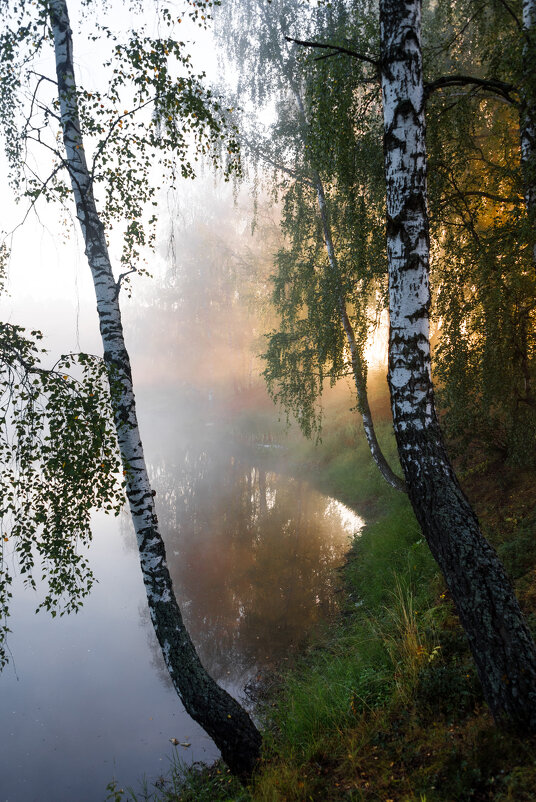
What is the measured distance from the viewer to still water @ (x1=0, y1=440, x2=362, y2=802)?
6.16 metres

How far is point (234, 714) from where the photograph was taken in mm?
4660

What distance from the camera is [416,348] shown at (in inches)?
138

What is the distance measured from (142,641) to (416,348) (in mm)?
8387

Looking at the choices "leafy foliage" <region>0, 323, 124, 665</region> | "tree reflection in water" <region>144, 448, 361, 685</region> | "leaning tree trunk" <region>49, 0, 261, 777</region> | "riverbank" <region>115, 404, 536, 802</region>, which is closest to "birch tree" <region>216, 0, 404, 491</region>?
"tree reflection in water" <region>144, 448, 361, 685</region>

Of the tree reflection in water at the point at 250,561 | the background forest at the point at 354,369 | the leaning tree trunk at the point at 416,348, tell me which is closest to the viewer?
the leaning tree trunk at the point at 416,348

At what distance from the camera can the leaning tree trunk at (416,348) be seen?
10.6 ft

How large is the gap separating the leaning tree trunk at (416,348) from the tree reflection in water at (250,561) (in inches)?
212

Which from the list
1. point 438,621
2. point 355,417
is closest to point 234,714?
point 438,621

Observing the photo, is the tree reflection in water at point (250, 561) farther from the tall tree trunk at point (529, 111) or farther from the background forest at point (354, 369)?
the tall tree trunk at point (529, 111)

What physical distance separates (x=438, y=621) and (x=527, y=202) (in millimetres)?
4937

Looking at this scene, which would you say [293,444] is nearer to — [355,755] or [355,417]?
[355,417]

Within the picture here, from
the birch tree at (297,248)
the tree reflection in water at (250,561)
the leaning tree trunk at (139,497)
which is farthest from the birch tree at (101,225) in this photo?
the birch tree at (297,248)

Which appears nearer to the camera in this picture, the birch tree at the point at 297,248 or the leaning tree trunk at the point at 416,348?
the leaning tree trunk at the point at 416,348

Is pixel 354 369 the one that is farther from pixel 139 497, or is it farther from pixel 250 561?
pixel 139 497
